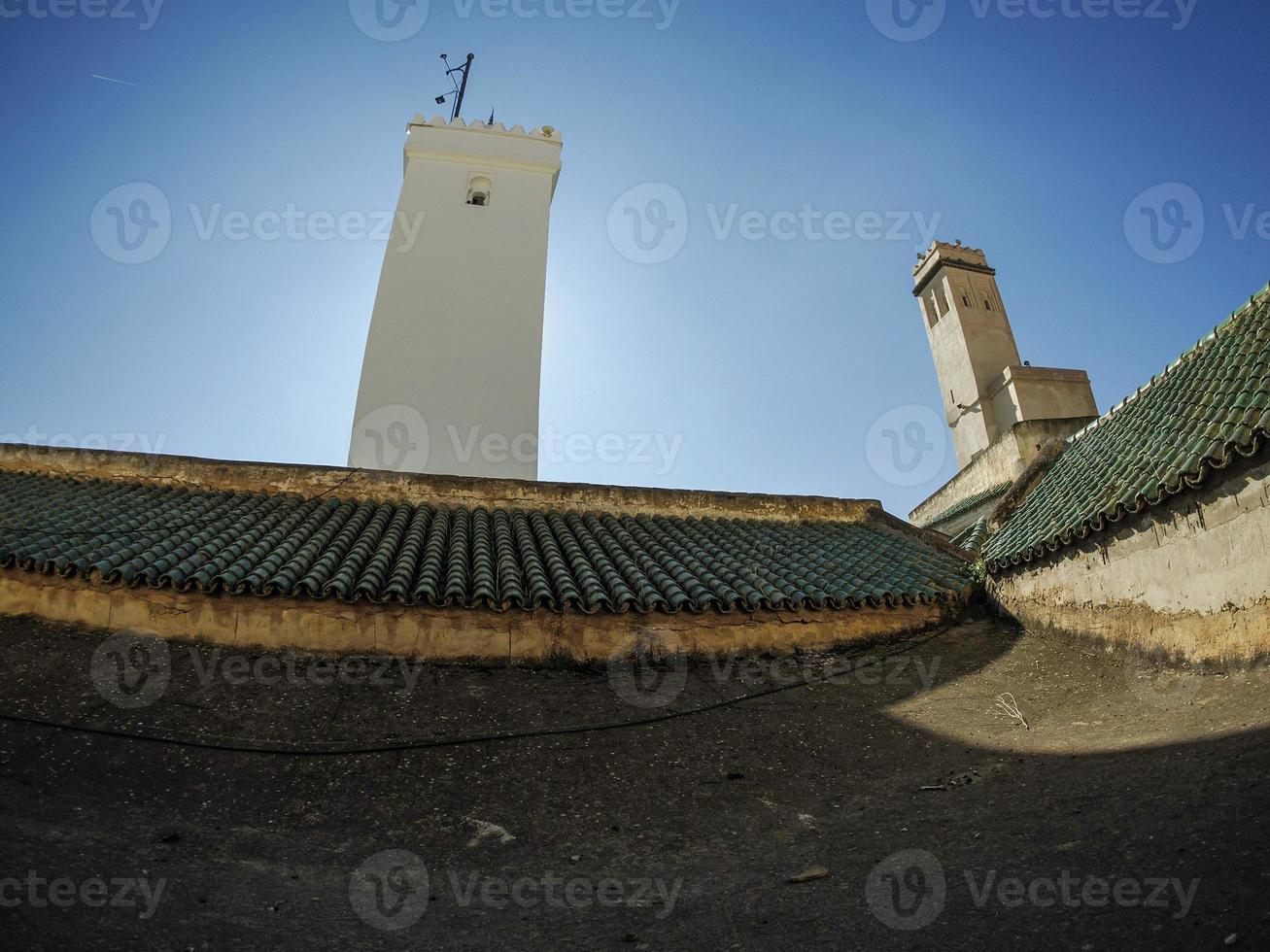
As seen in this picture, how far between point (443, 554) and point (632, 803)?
3.52 meters

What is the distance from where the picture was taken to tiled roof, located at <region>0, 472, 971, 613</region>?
6.14m

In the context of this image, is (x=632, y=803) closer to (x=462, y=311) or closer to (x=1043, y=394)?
(x=462, y=311)

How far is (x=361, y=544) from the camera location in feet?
23.6

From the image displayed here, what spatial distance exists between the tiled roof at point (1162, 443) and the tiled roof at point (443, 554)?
1.17m

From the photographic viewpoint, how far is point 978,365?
17.4 m

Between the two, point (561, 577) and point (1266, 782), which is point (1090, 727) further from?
point (561, 577)

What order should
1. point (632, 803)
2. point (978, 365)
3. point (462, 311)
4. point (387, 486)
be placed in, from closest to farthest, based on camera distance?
point (632, 803), point (387, 486), point (462, 311), point (978, 365)

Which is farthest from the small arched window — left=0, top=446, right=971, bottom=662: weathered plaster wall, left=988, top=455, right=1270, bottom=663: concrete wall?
left=988, top=455, right=1270, bottom=663: concrete wall

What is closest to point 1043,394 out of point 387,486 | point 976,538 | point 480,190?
point 976,538

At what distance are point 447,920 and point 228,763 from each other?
87.4 inches

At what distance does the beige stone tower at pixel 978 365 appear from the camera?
16234 millimetres

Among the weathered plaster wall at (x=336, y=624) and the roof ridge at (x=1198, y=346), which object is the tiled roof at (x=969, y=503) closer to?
the roof ridge at (x=1198, y=346)

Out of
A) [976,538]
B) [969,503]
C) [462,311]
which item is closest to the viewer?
[976,538]

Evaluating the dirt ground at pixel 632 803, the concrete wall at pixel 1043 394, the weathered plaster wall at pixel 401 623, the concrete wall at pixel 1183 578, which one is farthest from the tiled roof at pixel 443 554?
the concrete wall at pixel 1043 394
